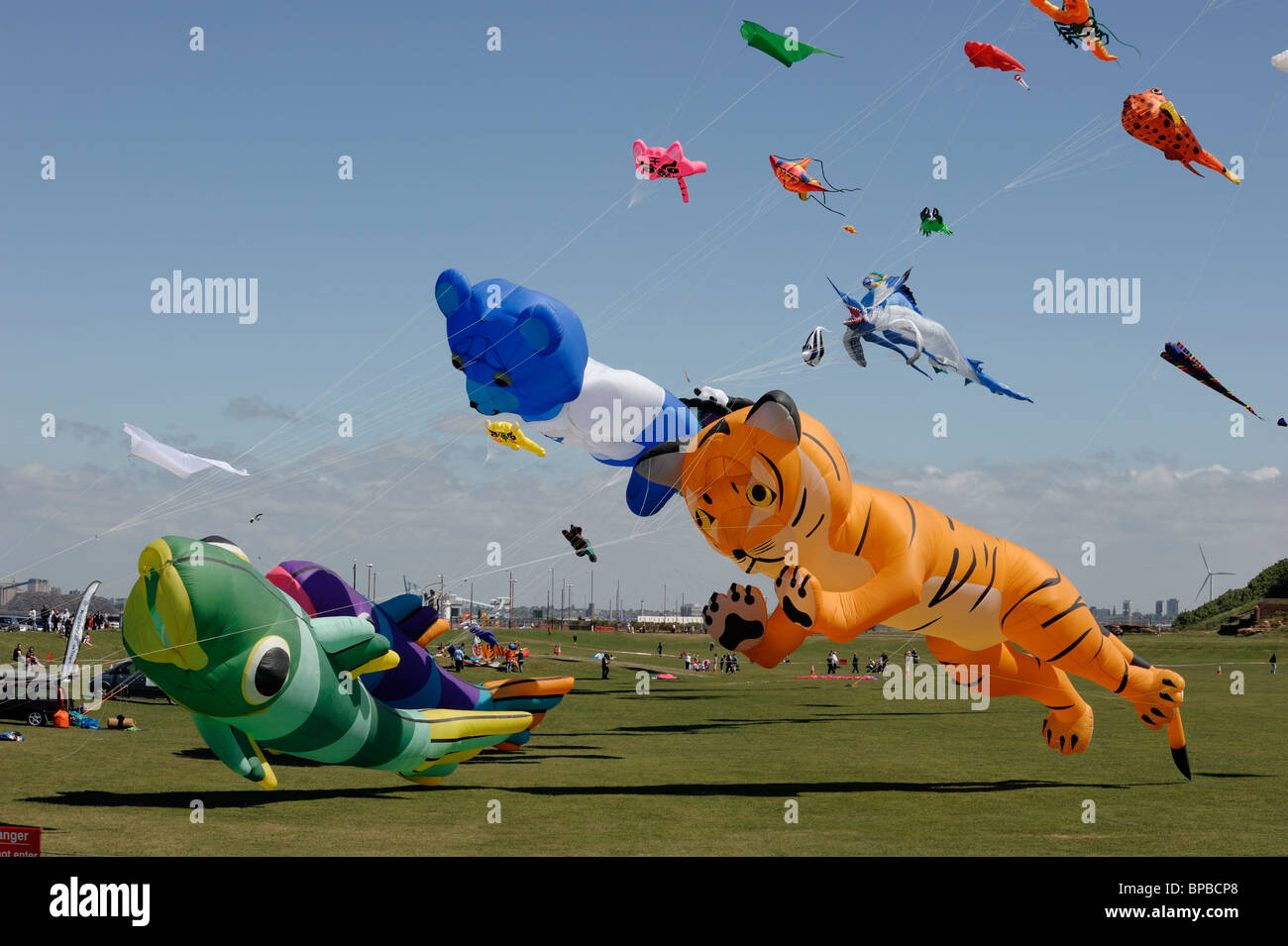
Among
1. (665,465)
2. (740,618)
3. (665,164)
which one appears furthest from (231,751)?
(665,164)

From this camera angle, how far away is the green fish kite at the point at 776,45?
49.2 feet

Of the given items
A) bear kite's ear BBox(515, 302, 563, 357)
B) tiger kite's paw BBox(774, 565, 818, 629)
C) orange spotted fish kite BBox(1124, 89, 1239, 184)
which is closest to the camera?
tiger kite's paw BBox(774, 565, 818, 629)

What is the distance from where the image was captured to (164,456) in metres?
13.9

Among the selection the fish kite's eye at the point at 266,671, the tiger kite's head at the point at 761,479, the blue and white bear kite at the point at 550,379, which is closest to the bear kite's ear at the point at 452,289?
the blue and white bear kite at the point at 550,379

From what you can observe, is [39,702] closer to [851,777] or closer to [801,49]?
[851,777]

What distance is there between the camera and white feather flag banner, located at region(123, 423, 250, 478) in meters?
13.7

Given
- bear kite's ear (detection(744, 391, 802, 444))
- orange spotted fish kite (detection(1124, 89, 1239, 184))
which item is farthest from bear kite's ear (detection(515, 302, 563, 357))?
orange spotted fish kite (detection(1124, 89, 1239, 184))

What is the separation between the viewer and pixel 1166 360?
1970 cm

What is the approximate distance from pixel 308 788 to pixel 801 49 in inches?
469

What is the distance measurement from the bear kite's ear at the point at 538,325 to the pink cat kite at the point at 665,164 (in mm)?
4369

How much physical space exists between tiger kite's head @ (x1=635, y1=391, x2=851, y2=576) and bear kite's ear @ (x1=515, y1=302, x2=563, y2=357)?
1978 millimetres

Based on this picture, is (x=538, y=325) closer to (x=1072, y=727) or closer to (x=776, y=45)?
(x=776, y=45)

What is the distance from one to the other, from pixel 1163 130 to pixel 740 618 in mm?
9576

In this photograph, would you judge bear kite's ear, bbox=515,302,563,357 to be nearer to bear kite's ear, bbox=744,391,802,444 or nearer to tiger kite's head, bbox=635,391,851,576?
tiger kite's head, bbox=635,391,851,576
